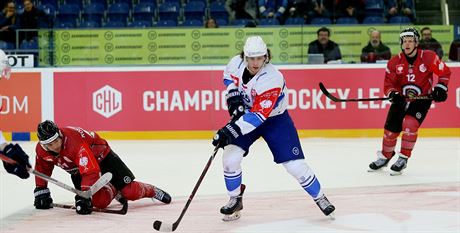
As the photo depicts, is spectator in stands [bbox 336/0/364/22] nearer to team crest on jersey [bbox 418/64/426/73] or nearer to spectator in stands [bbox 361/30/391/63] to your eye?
spectator in stands [bbox 361/30/391/63]

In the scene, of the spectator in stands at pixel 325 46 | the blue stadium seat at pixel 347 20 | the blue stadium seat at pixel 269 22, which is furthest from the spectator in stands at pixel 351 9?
the blue stadium seat at pixel 269 22

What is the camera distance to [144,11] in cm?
1152

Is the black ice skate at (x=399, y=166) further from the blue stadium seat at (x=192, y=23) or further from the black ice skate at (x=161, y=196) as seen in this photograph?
the blue stadium seat at (x=192, y=23)

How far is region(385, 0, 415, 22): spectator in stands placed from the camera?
11094mm

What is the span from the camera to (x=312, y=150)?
975 cm

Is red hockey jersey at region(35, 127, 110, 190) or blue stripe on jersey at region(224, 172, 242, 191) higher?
red hockey jersey at region(35, 127, 110, 190)

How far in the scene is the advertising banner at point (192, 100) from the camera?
10.8 m

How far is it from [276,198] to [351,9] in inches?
204

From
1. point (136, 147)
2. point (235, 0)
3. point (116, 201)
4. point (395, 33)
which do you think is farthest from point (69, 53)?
point (116, 201)

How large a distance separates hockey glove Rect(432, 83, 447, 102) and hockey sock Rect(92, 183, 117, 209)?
3112mm

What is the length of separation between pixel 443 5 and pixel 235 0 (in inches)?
109

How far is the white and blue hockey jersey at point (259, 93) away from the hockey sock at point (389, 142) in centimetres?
256

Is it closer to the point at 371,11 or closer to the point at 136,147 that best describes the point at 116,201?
the point at 136,147

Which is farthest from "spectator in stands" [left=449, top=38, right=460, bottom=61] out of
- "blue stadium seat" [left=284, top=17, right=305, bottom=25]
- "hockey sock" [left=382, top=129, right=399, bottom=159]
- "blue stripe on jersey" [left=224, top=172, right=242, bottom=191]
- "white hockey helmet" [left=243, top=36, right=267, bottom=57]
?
"white hockey helmet" [left=243, top=36, right=267, bottom=57]
